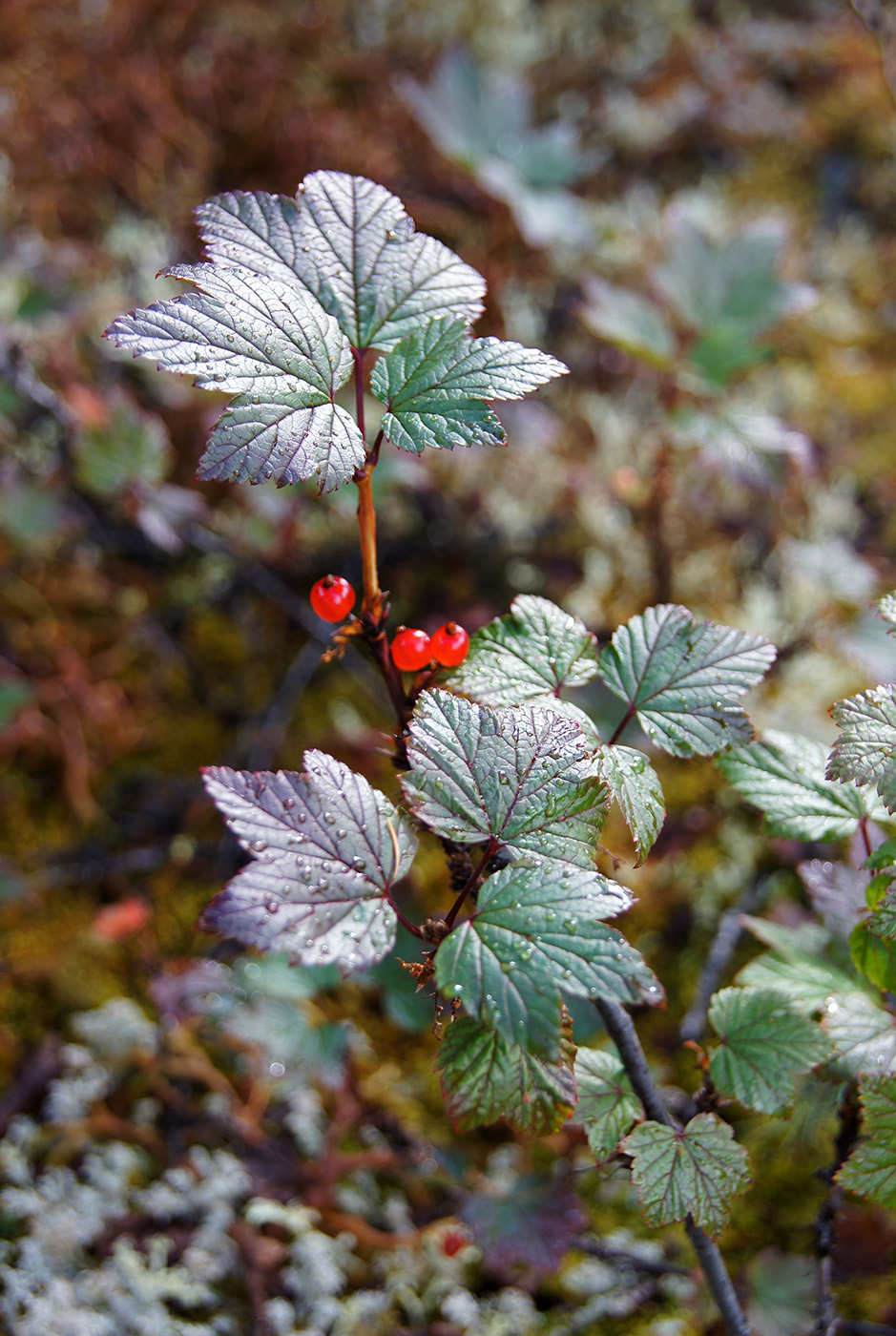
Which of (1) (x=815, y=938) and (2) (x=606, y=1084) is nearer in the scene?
(2) (x=606, y=1084)

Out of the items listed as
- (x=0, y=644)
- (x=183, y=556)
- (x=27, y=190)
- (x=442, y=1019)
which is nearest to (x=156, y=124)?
(x=27, y=190)

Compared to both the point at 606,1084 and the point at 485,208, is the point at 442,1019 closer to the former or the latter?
the point at 606,1084

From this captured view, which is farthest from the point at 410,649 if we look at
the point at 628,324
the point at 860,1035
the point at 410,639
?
the point at 628,324

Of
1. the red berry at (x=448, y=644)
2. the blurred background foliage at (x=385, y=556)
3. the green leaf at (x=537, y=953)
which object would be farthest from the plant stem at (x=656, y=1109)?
the red berry at (x=448, y=644)

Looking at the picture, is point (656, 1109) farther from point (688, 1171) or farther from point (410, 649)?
point (410, 649)

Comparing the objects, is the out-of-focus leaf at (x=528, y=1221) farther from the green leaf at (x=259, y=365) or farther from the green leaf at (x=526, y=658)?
the green leaf at (x=259, y=365)

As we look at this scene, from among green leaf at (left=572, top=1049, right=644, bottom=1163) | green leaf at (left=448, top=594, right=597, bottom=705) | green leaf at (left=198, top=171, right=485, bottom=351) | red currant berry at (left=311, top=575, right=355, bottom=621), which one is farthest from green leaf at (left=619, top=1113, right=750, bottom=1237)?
green leaf at (left=198, top=171, right=485, bottom=351)
